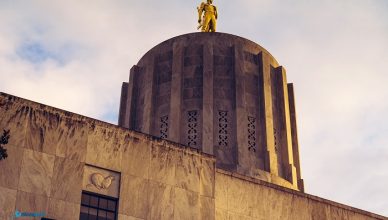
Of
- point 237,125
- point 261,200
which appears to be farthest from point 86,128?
point 237,125

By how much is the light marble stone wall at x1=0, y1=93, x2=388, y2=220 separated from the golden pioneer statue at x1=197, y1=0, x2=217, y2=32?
48.3 ft

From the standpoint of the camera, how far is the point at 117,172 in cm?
2516

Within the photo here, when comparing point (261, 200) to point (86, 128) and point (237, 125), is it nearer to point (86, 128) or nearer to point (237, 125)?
point (237, 125)

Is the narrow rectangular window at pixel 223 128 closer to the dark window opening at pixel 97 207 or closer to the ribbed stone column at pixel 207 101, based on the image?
the ribbed stone column at pixel 207 101

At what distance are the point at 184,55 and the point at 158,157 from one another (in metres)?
12.6

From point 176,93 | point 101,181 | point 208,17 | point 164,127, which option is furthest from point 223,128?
point 101,181

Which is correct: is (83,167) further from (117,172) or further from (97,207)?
(97,207)

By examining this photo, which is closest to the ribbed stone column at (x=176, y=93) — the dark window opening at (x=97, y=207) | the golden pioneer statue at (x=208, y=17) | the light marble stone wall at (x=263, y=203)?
the golden pioneer statue at (x=208, y=17)

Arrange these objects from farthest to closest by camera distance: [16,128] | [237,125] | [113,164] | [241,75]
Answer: [241,75] < [237,125] < [113,164] < [16,128]

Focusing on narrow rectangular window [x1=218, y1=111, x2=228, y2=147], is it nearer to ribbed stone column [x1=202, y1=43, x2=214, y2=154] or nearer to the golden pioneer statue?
ribbed stone column [x1=202, y1=43, x2=214, y2=154]

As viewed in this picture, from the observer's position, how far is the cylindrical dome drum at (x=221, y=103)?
3419 cm

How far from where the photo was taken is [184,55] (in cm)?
3775

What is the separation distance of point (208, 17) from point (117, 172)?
60.9 ft

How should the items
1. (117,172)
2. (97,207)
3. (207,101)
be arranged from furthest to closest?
(207,101) → (117,172) → (97,207)
